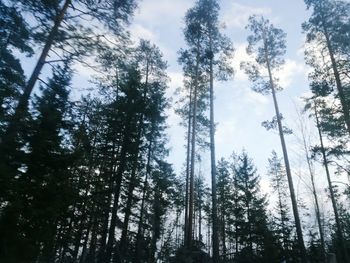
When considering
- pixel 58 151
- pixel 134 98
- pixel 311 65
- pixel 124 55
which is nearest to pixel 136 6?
pixel 124 55

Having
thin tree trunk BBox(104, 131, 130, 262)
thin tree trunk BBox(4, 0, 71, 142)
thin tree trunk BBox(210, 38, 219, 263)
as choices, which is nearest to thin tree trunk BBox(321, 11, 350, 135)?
thin tree trunk BBox(210, 38, 219, 263)

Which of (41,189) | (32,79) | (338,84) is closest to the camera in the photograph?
(32,79)

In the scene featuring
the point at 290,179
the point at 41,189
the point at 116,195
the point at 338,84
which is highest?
the point at 338,84

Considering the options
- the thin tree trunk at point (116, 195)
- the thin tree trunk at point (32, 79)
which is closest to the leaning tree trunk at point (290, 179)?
the thin tree trunk at point (116, 195)

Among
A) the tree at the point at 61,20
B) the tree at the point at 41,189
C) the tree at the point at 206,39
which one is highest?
the tree at the point at 206,39

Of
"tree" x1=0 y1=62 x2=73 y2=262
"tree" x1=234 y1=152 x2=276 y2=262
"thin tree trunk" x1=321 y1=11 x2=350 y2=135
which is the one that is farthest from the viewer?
"tree" x1=234 y1=152 x2=276 y2=262

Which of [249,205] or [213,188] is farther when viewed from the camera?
[249,205]

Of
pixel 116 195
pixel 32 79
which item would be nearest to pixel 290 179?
pixel 116 195

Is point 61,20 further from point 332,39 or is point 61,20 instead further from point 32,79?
point 332,39

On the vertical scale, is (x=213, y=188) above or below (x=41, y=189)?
above

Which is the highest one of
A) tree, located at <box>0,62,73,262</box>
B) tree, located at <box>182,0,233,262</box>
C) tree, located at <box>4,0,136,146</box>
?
tree, located at <box>182,0,233,262</box>

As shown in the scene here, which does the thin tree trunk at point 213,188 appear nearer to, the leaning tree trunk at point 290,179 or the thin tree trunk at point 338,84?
the leaning tree trunk at point 290,179

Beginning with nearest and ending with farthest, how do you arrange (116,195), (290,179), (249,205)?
(290,179) → (116,195) → (249,205)

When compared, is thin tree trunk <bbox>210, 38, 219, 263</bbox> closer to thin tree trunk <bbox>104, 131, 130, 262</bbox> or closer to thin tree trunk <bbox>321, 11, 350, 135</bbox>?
thin tree trunk <bbox>104, 131, 130, 262</bbox>
